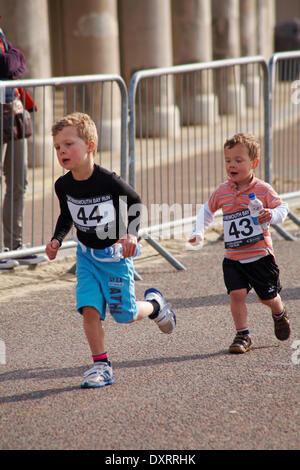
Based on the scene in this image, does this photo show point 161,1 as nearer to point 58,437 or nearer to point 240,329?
point 240,329

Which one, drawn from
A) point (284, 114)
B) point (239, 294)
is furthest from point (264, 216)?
point (284, 114)

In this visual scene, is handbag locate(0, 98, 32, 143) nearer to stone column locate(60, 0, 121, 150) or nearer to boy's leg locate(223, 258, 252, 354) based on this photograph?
boy's leg locate(223, 258, 252, 354)

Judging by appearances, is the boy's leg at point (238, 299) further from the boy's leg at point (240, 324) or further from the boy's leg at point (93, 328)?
the boy's leg at point (93, 328)

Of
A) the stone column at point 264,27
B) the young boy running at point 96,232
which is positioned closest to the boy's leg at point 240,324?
the young boy running at point 96,232

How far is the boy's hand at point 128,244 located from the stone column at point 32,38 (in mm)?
7639

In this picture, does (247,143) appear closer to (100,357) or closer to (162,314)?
(162,314)

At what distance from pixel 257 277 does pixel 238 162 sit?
0.68 m

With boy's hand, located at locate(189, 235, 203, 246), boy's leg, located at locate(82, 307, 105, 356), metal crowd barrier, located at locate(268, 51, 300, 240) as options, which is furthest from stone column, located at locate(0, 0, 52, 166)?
boy's leg, located at locate(82, 307, 105, 356)

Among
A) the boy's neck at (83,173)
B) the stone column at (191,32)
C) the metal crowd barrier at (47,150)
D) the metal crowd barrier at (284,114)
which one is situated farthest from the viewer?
the stone column at (191,32)

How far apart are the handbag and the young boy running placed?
8.24 ft

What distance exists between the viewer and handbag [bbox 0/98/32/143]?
7.10m

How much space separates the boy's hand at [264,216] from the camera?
4.93 m

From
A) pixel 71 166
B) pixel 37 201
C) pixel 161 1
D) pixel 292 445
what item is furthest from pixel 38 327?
pixel 161 1

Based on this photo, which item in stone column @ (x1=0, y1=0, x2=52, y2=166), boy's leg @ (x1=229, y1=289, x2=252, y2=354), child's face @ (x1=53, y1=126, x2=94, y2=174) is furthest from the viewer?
stone column @ (x1=0, y1=0, x2=52, y2=166)
